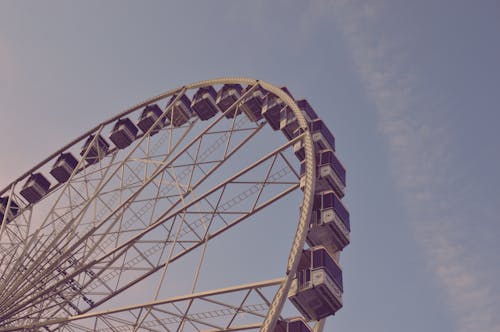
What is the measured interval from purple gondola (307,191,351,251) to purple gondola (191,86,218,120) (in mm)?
10800

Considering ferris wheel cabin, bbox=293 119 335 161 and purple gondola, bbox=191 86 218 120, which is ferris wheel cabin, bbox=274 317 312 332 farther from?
purple gondola, bbox=191 86 218 120

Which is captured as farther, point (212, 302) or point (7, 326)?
point (7, 326)

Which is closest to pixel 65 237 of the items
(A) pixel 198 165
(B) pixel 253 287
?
(A) pixel 198 165

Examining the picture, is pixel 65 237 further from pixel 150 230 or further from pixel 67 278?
pixel 150 230

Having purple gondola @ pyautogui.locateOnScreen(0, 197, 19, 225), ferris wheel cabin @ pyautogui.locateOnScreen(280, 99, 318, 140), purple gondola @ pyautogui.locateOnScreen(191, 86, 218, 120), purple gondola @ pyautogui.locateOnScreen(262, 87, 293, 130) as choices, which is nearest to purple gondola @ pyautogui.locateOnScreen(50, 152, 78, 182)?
purple gondola @ pyautogui.locateOnScreen(0, 197, 19, 225)

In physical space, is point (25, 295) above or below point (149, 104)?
below

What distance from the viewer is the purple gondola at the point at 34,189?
35844 mm

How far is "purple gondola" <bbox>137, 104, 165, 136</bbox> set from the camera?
35.1 metres

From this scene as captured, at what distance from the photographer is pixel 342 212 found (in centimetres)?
2466

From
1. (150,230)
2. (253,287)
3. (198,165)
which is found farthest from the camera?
(198,165)

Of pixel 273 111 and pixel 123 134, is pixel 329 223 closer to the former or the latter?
pixel 273 111

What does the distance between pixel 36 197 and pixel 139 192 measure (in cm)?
980

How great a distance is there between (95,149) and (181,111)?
5155 mm

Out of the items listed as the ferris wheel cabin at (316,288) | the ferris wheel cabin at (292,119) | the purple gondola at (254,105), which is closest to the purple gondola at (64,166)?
the purple gondola at (254,105)
